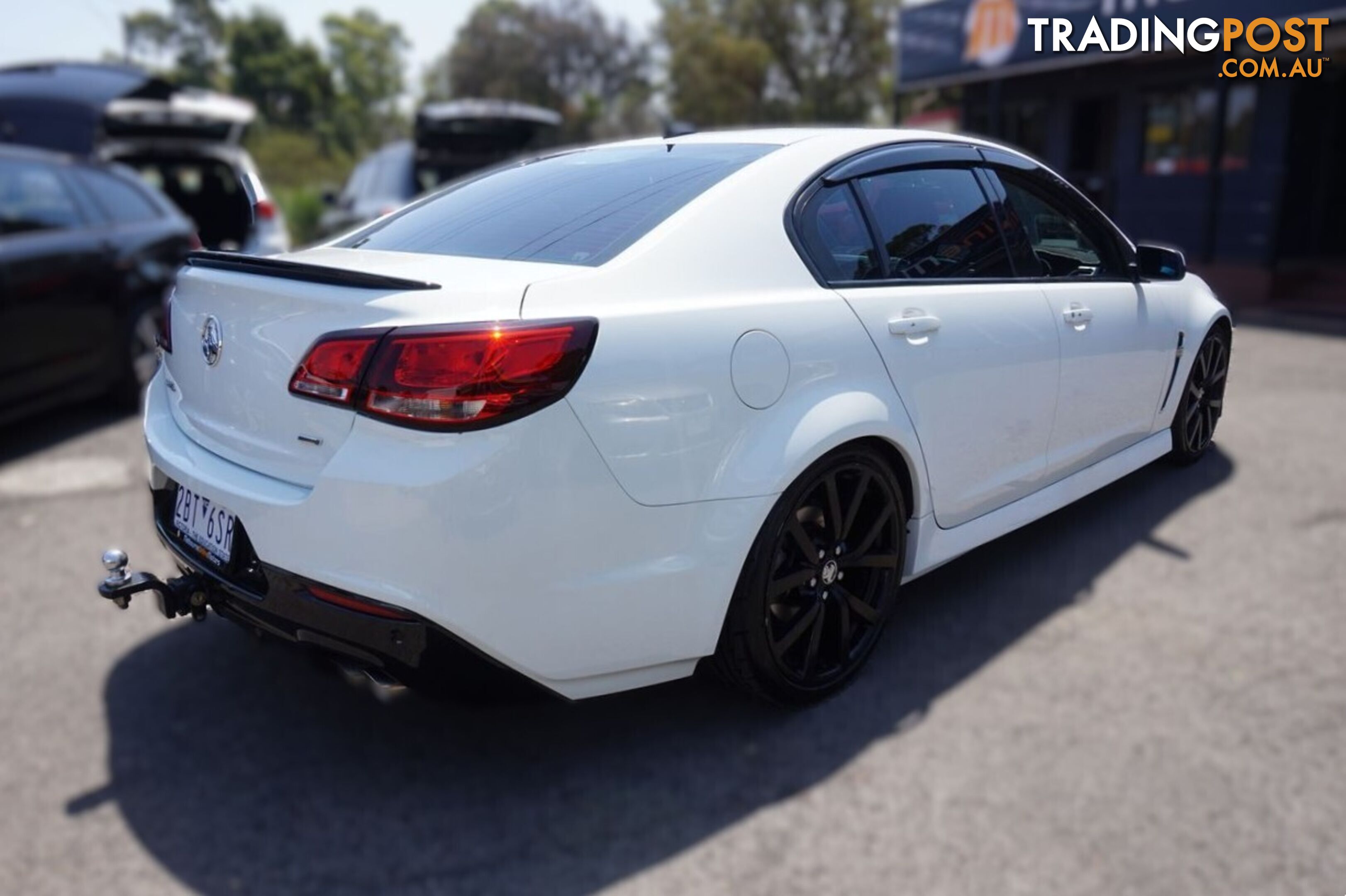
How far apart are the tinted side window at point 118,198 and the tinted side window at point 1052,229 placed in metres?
8.12

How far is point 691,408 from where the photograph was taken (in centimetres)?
71

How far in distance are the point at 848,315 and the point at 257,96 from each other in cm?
5953

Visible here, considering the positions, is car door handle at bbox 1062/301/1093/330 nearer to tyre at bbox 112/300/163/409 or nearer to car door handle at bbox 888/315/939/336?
Answer: car door handle at bbox 888/315/939/336

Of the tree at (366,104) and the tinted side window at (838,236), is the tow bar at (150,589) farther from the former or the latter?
the tree at (366,104)

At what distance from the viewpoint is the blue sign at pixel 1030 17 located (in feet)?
2.52

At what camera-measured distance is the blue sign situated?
77cm

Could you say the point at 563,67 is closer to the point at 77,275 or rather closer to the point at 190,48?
the point at 190,48

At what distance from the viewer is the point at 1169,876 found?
5712 centimetres

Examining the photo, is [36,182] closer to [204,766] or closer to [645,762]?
[645,762]

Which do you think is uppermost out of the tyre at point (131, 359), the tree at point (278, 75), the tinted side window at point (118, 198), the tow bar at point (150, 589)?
the tree at point (278, 75)

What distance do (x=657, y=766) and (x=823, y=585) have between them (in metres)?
43.1

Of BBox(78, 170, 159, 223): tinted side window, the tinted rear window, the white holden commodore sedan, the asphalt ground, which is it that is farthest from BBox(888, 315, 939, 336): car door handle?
BBox(78, 170, 159, 223): tinted side window

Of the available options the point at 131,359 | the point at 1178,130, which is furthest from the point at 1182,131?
the point at 131,359

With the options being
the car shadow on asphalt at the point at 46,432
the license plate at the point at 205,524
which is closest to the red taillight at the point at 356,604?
the license plate at the point at 205,524
